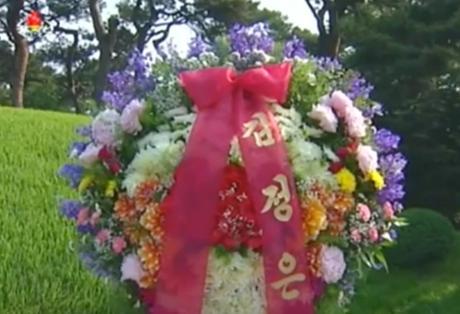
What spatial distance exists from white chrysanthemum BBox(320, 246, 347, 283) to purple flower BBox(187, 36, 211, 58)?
0.49 meters

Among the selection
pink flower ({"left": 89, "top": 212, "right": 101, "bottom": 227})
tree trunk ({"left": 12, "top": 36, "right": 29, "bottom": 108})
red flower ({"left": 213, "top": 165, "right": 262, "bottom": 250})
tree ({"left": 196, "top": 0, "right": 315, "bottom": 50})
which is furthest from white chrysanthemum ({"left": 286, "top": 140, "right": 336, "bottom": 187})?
tree ({"left": 196, "top": 0, "right": 315, "bottom": 50})

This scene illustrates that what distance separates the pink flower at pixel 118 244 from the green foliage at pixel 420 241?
3337mm

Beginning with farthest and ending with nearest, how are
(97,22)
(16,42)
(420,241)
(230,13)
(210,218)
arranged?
(230,13) → (97,22) → (16,42) → (420,241) → (210,218)

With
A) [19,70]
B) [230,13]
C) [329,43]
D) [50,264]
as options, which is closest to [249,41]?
[50,264]

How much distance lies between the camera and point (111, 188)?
1.88m

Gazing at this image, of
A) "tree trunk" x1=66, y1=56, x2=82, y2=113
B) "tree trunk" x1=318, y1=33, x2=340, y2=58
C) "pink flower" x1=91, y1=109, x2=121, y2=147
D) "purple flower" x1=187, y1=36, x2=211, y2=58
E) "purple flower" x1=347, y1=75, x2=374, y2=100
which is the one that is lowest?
"pink flower" x1=91, y1=109, x2=121, y2=147

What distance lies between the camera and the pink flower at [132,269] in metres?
1.84

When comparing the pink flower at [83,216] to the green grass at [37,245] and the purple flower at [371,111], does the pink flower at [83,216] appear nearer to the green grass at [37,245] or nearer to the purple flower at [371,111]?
the green grass at [37,245]

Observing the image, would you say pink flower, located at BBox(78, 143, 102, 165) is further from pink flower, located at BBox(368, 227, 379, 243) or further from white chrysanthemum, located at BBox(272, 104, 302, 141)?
pink flower, located at BBox(368, 227, 379, 243)

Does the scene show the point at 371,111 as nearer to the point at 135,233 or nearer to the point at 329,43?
the point at 135,233

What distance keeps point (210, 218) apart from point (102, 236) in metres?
0.26

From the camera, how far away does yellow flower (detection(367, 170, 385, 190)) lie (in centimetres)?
190

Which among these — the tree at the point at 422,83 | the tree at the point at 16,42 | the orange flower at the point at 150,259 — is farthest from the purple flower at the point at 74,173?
the tree at the point at 16,42

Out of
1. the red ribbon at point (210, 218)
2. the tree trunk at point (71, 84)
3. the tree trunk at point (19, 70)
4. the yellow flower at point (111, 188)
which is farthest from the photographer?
the tree trunk at point (71, 84)
